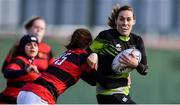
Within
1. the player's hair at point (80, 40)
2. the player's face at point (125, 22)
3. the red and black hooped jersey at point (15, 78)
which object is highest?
the player's face at point (125, 22)

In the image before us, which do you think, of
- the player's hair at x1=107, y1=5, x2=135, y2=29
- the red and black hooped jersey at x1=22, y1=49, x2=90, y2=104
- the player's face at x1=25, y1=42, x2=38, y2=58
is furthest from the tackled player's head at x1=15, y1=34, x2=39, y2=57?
the red and black hooped jersey at x1=22, y1=49, x2=90, y2=104

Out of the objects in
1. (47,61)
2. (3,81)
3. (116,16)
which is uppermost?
(116,16)

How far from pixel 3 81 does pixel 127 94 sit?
6495mm

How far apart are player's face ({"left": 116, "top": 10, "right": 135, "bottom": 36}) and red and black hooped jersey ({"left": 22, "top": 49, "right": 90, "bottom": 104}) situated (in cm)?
48

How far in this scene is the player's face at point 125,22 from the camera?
8.34 meters

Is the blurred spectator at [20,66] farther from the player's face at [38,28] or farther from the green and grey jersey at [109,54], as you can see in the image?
the green and grey jersey at [109,54]

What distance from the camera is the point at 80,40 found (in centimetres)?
825

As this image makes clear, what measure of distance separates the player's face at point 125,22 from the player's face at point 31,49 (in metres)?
1.39

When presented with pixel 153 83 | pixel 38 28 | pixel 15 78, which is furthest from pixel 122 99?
pixel 153 83

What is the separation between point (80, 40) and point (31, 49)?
1.39 m

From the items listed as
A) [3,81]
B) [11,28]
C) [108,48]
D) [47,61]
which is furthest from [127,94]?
[11,28]

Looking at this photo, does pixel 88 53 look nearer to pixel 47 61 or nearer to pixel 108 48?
pixel 108 48

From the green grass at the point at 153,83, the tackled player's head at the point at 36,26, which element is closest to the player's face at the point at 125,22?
the tackled player's head at the point at 36,26

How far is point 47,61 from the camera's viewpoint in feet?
33.1
